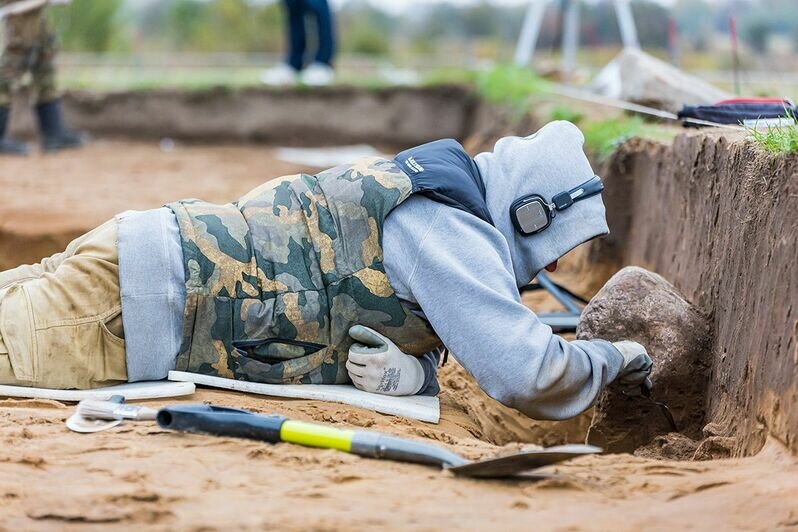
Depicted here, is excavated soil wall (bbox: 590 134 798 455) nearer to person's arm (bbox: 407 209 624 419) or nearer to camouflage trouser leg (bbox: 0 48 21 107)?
person's arm (bbox: 407 209 624 419)

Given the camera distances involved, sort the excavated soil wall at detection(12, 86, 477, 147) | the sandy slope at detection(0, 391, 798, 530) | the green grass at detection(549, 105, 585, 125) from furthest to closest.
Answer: the excavated soil wall at detection(12, 86, 477, 147)
the green grass at detection(549, 105, 585, 125)
the sandy slope at detection(0, 391, 798, 530)

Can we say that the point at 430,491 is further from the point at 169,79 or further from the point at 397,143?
the point at 169,79

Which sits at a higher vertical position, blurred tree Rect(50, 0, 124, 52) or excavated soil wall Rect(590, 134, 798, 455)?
blurred tree Rect(50, 0, 124, 52)

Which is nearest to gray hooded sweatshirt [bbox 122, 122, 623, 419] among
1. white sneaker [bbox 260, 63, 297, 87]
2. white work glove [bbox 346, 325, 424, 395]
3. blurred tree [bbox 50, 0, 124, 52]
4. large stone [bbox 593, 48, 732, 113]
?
white work glove [bbox 346, 325, 424, 395]

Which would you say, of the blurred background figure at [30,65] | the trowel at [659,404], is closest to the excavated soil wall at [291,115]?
the blurred background figure at [30,65]

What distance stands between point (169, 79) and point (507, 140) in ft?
26.4

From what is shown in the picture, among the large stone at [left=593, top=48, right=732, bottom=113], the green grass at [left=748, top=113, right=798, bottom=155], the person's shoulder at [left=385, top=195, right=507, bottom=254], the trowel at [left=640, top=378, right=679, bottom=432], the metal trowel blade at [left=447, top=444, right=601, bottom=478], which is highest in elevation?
the large stone at [left=593, top=48, right=732, bottom=113]

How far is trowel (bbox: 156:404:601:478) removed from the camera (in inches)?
78.6

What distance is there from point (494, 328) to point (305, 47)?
8196mm

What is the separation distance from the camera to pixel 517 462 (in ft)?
6.49

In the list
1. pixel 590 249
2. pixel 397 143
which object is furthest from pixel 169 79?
pixel 590 249

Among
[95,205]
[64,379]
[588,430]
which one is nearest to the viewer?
[64,379]

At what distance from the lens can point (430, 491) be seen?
194 cm

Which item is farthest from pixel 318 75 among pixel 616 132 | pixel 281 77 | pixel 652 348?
pixel 652 348
